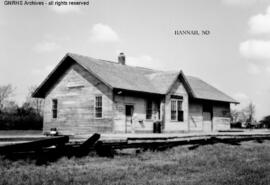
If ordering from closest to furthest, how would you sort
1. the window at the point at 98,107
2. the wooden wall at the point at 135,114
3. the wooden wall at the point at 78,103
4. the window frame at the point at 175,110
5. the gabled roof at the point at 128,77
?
the wooden wall at the point at 135,114
the wooden wall at the point at 78,103
the gabled roof at the point at 128,77
the window at the point at 98,107
the window frame at the point at 175,110

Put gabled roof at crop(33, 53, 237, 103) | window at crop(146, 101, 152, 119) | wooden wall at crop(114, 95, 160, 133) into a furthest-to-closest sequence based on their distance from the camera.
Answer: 1. window at crop(146, 101, 152, 119)
2. gabled roof at crop(33, 53, 237, 103)
3. wooden wall at crop(114, 95, 160, 133)

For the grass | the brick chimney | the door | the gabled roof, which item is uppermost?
A: the brick chimney

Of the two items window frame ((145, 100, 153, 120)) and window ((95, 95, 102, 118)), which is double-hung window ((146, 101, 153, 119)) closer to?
window frame ((145, 100, 153, 120))

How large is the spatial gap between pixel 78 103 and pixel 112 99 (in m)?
3.33

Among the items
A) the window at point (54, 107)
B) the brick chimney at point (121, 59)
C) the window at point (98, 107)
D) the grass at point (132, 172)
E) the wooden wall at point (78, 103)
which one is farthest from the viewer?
the brick chimney at point (121, 59)

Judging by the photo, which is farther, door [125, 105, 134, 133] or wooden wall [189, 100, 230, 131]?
wooden wall [189, 100, 230, 131]

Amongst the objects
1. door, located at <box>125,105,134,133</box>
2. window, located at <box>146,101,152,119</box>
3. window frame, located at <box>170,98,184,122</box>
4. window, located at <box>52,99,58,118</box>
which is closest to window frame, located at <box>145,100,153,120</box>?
window, located at <box>146,101,152,119</box>

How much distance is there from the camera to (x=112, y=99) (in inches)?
981

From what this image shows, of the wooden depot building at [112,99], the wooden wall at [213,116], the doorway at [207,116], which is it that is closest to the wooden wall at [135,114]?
the wooden depot building at [112,99]

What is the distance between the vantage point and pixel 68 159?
9.17 m

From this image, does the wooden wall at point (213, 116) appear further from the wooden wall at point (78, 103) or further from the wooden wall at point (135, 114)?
the wooden wall at point (78, 103)

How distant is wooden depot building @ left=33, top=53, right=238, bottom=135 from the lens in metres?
25.4

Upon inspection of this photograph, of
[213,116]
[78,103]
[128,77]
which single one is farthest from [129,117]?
[213,116]

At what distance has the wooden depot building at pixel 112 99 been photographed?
25.4m
